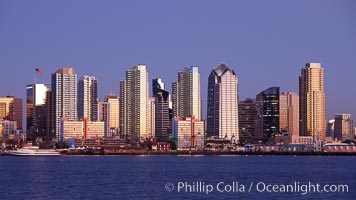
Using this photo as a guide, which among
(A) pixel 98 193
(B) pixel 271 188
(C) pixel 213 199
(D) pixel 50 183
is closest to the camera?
(C) pixel 213 199

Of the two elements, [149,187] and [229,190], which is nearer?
[229,190]

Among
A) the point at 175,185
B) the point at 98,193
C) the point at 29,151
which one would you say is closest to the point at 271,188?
the point at 175,185

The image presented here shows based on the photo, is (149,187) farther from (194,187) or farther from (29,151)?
(29,151)

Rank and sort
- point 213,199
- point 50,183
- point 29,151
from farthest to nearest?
point 29,151, point 50,183, point 213,199

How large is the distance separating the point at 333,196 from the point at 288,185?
1027cm

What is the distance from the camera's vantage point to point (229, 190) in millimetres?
56094

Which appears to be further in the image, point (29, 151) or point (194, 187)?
point (29, 151)

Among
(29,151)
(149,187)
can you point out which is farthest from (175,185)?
(29,151)

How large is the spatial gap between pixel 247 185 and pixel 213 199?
13.6 m

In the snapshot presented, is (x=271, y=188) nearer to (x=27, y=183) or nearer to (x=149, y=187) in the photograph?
(x=149, y=187)

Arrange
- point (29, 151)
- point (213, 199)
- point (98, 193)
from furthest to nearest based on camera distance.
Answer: point (29, 151), point (98, 193), point (213, 199)

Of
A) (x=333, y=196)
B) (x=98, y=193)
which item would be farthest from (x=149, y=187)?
(x=333, y=196)

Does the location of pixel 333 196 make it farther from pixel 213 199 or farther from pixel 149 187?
pixel 149 187

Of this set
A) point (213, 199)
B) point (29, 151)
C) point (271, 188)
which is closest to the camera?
point (213, 199)
